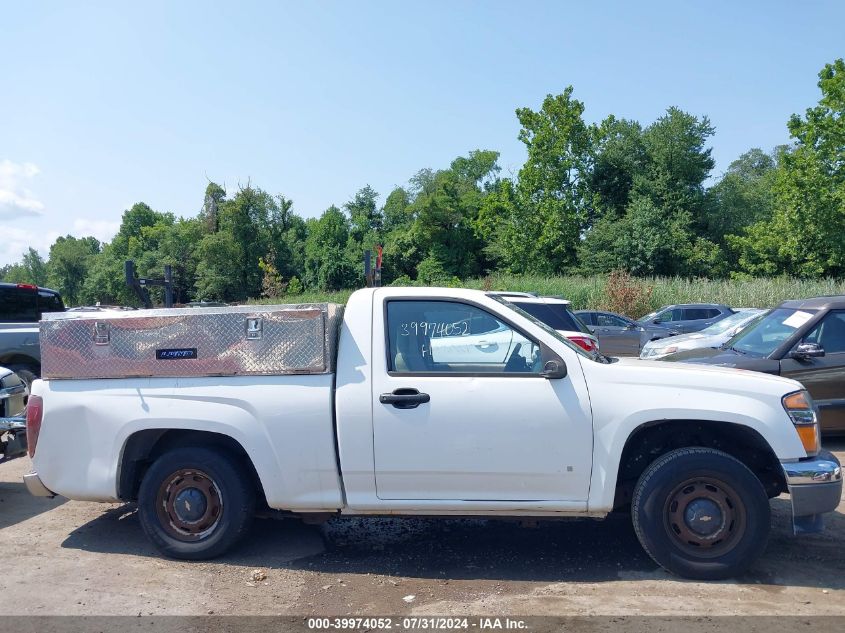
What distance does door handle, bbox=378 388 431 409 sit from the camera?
4.54m

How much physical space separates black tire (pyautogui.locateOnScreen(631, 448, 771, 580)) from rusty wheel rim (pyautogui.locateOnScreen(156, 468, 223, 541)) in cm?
288

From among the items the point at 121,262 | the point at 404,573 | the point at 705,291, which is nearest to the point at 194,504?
the point at 404,573

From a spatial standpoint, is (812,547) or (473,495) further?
(812,547)

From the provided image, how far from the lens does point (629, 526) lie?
220 inches

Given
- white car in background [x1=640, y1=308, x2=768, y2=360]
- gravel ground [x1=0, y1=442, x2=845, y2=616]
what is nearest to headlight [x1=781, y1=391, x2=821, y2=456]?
gravel ground [x1=0, y1=442, x2=845, y2=616]

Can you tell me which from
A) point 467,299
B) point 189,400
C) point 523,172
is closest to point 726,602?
point 467,299

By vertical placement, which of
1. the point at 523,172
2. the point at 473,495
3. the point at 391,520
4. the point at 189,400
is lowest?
the point at 391,520

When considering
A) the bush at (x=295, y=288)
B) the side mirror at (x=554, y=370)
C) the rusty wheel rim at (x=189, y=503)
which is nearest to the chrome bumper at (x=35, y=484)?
the rusty wheel rim at (x=189, y=503)

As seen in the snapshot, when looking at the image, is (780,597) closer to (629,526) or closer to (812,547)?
(812,547)

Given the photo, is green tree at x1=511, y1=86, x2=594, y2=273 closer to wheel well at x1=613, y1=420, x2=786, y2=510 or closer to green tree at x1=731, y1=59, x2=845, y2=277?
green tree at x1=731, y1=59, x2=845, y2=277

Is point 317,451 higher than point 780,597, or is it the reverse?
point 317,451

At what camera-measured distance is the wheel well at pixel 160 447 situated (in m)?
4.98

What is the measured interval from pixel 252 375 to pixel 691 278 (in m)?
46.0

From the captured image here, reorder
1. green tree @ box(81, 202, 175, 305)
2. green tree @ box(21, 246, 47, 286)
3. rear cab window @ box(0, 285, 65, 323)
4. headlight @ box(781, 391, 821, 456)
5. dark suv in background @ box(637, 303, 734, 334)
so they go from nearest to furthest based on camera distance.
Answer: headlight @ box(781, 391, 821, 456) < rear cab window @ box(0, 285, 65, 323) < dark suv in background @ box(637, 303, 734, 334) < green tree @ box(81, 202, 175, 305) < green tree @ box(21, 246, 47, 286)
